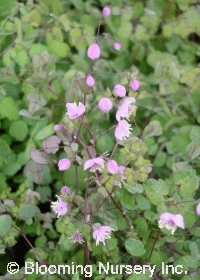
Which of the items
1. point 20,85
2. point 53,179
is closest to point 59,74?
point 20,85

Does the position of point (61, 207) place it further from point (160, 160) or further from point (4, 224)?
point (160, 160)

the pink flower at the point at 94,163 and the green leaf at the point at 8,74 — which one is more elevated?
the pink flower at the point at 94,163

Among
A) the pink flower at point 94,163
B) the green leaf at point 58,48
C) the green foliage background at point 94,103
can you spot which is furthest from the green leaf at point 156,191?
the green leaf at point 58,48

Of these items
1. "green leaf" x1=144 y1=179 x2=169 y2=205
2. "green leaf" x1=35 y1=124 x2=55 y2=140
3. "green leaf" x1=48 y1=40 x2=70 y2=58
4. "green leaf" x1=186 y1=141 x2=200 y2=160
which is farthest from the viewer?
Answer: "green leaf" x1=48 y1=40 x2=70 y2=58

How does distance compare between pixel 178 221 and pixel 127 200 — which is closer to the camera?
pixel 178 221

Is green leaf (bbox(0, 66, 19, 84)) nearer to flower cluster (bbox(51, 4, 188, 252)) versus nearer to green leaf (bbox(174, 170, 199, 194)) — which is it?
flower cluster (bbox(51, 4, 188, 252))

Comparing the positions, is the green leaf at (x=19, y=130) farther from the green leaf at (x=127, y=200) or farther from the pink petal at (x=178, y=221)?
the pink petal at (x=178, y=221)

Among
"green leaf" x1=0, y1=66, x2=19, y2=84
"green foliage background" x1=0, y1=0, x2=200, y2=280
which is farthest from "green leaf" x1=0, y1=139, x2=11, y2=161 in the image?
"green leaf" x1=0, y1=66, x2=19, y2=84

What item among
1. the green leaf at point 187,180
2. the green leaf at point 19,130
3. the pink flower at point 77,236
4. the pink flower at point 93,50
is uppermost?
the pink flower at point 93,50

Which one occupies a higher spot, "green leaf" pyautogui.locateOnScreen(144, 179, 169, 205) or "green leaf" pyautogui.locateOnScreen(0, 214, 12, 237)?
"green leaf" pyautogui.locateOnScreen(144, 179, 169, 205)

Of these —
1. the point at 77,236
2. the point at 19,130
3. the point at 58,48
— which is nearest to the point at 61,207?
the point at 77,236
